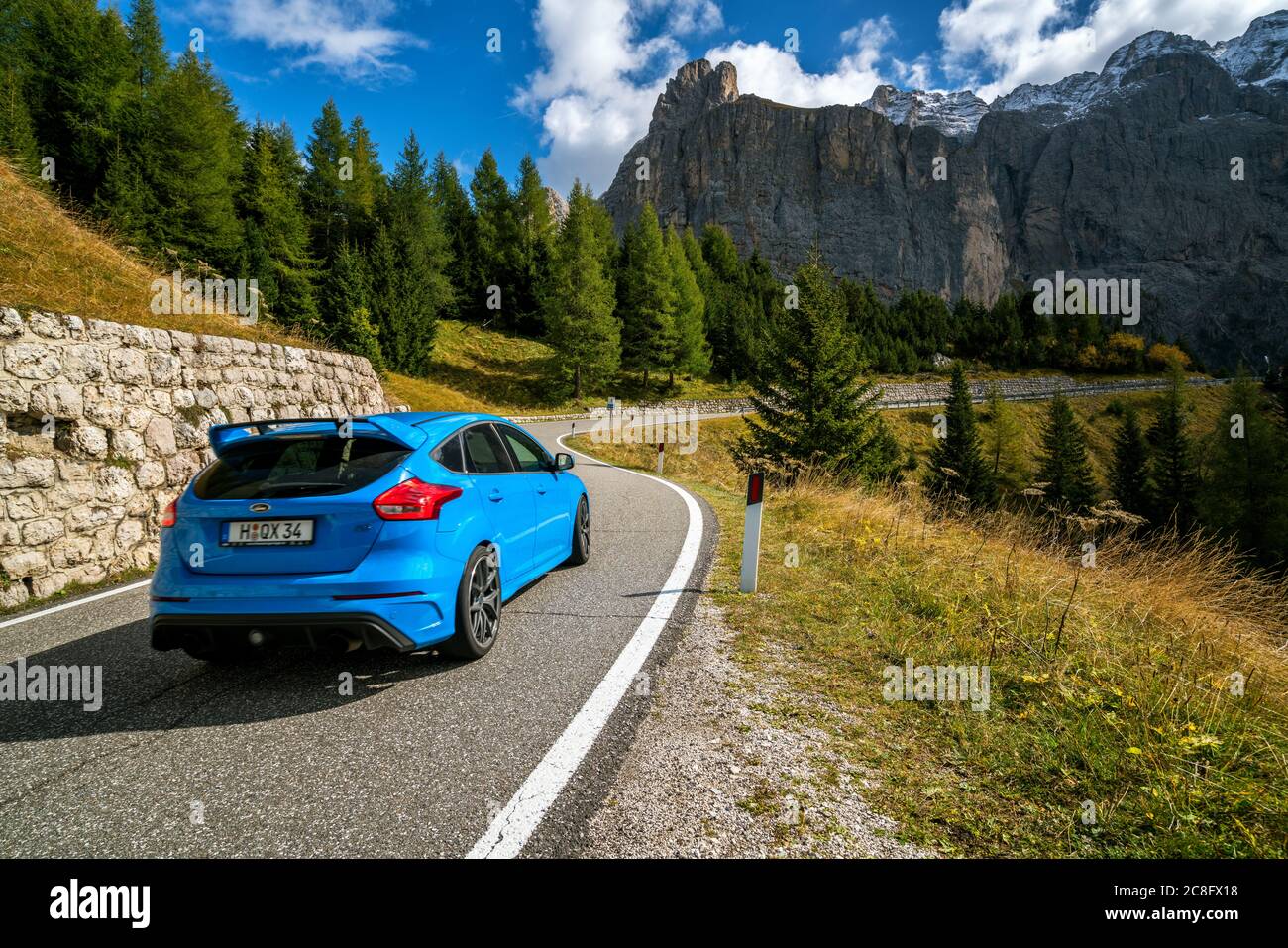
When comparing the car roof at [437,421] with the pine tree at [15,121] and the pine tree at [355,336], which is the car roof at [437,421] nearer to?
the pine tree at [355,336]

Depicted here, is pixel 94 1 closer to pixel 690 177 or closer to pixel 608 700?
pixel 608 700

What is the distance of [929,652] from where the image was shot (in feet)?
12.6

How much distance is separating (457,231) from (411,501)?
5708 cm

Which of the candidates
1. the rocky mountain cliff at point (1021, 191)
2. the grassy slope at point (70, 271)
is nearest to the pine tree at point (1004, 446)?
the grassy slope at point (70, 271)

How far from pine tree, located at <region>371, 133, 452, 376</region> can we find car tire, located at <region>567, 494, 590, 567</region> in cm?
2882

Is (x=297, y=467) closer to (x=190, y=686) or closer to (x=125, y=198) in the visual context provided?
(x=190, y=686)

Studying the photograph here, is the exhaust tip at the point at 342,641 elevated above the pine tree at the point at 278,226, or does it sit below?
below

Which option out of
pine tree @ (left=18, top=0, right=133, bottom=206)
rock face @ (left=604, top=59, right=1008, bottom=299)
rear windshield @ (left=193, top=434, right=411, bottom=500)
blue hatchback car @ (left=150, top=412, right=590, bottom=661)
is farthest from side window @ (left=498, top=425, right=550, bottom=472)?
rock face @ (left=604, top=59, right=1008, bottom=299)

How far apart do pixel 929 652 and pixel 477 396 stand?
119 feet

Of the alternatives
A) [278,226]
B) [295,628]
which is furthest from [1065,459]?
[278,226]

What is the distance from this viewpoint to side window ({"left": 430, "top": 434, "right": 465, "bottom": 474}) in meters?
3.87

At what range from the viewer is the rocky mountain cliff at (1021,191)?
412 ft

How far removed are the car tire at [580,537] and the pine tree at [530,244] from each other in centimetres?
4789
